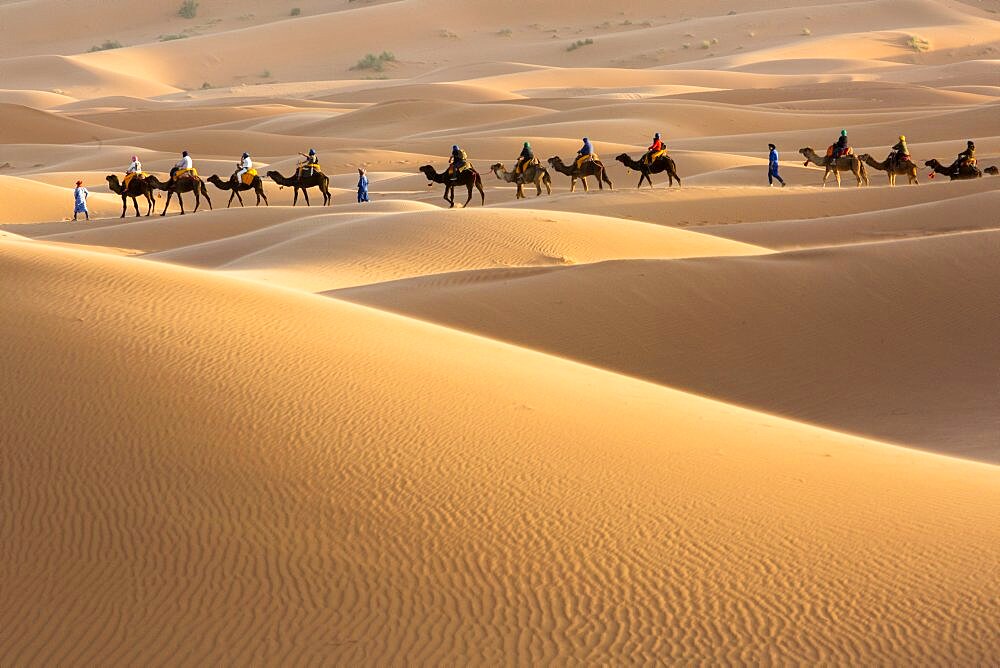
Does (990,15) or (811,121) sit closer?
(811,121)

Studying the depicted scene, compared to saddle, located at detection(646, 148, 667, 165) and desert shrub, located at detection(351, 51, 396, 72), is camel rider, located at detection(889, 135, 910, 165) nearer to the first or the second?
saddle, located at detection(646, 148, 667, 165)

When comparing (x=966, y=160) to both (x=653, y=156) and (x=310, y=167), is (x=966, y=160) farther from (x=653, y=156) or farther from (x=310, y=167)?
(x=310, y=167)

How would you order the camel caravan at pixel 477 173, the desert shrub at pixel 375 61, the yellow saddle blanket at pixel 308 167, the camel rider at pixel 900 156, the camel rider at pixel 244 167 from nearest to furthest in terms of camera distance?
the camel caravan at pixel 477 173 < the camel rider at pixel 244 167 < the yellow saddle blanket at pixel 308 167 < the camel rider at pixel 900 156 < the desert shrub at pixel 375 61

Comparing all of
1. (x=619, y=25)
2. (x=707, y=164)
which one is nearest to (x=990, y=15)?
(x=619, y=25)

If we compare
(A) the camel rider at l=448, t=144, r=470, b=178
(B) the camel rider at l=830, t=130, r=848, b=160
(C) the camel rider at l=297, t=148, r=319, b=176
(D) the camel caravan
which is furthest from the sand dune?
(B) the camel rider at l=830, t=130, r=848, b=160

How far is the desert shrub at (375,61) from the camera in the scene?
91.1m

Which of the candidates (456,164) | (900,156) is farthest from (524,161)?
(900,156)

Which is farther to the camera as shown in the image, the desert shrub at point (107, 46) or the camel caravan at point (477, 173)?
the desert shrub at point (107, 46)

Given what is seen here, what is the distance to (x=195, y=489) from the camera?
20.6 feet

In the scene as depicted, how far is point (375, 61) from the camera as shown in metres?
91.5

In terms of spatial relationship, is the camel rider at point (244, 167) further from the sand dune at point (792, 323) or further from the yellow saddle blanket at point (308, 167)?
the sand dune at point (792, 323)

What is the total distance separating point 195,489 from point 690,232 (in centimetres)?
1510

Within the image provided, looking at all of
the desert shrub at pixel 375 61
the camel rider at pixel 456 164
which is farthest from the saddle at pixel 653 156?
the desert shrub at pixel 375 61

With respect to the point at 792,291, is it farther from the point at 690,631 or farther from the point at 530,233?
the point at 690,631
